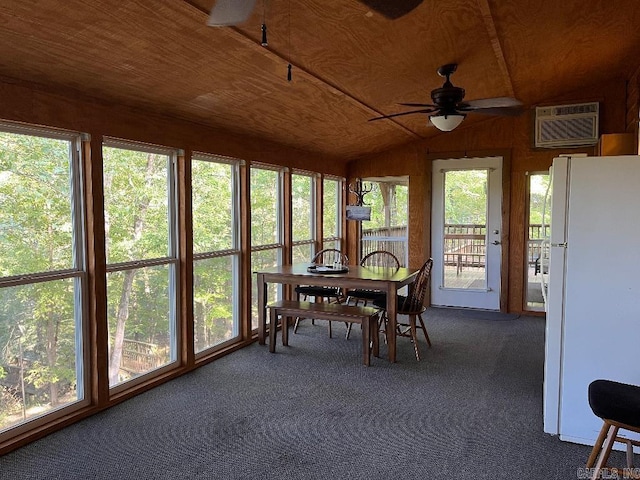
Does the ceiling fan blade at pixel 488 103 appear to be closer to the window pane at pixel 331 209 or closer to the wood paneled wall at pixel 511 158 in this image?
the wood paneled wall at pixel 511 158

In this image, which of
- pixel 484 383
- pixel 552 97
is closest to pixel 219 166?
pixel 484 383

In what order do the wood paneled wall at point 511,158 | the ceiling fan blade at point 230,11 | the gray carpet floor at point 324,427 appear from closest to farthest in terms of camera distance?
the ceiling fan blade at point 230,11, the gray carpet floor at point 324,427, the wood paneled wall at point 511,158

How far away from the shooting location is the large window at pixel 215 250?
169 inches

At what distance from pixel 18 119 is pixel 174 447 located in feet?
6.83

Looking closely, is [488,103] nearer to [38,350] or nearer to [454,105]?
[454,105]

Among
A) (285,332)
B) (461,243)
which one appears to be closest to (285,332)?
(285,332)

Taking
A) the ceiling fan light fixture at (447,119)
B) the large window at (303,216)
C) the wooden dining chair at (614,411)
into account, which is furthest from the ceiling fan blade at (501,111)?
the large window at (303,216)

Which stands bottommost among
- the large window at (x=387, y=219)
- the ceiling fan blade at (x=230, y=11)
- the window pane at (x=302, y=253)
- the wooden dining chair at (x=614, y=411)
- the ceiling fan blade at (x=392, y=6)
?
the wooden dining chair at (x=614, y=411)

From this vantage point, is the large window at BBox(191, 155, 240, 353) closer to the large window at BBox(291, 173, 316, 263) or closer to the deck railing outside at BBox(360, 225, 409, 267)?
the large window at BBox(291, 173, 316, 263)

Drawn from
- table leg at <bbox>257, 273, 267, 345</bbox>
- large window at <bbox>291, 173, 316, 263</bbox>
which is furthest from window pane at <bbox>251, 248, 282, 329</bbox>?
large window at <bbox>291, 173, 316, 263</bbox>

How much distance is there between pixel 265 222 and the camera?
5320 mm

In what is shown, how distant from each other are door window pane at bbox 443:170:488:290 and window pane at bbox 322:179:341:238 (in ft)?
5.08

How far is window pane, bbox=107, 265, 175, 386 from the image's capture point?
3476 mm

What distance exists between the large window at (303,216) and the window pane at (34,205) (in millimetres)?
2975
